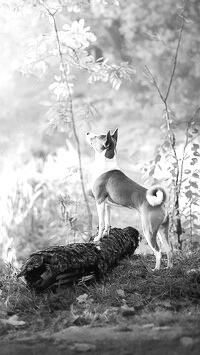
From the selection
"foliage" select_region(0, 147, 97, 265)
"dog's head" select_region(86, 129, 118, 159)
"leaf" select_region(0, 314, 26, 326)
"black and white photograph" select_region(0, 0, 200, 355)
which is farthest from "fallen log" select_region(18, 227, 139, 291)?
"foliage" select_region(0, 147, 97, 265)

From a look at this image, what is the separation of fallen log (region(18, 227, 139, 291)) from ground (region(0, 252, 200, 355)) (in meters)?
0.06

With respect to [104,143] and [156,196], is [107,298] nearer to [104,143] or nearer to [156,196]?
[156,196]

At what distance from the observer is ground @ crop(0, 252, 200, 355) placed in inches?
74.9

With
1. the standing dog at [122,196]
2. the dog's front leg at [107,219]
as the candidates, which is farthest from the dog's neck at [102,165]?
the dog's front leg at [107,219]

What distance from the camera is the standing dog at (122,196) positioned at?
275 cm

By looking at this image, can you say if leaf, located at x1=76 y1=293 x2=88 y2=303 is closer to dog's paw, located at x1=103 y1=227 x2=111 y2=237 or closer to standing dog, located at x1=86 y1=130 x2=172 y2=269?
standing dog, located at x1=86 y1=130 x2=172 y2=269

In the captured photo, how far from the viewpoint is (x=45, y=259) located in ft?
8.58

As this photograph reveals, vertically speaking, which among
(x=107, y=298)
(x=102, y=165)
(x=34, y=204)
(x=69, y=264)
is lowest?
(x=34, y=204)

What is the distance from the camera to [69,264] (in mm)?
2650

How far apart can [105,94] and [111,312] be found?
6.63 meters

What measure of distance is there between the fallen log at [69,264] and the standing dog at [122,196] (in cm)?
17

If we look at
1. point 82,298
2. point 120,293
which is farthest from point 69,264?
point 120,293

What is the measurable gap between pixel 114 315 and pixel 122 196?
778 mm

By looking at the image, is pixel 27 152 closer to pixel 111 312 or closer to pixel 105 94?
pixel 105 94
